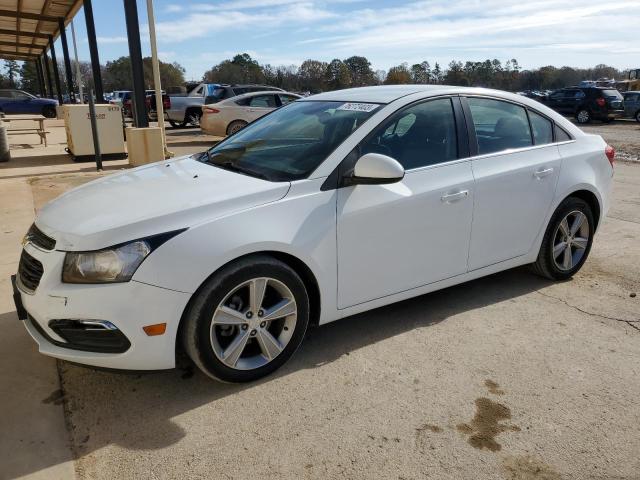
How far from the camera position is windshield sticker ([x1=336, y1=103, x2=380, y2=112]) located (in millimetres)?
3473

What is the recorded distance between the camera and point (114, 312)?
2502mm

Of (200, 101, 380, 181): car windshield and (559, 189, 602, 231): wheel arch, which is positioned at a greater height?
(200, 101, 380, 181): car windshield

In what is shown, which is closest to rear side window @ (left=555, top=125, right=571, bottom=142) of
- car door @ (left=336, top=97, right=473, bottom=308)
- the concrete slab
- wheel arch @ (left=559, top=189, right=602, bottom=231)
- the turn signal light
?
wheel arch @ (left=559, top=189, right=602, bottom=231)

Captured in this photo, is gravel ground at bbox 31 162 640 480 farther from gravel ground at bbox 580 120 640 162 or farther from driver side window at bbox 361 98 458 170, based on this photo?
gravel ground at bbox 580 120 640 162

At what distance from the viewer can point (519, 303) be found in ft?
13.4

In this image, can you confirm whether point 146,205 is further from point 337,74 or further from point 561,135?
point 337,74

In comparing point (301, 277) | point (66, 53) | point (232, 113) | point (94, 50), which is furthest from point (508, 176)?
point (66, 53)

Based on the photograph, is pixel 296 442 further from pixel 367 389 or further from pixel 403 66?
pixel 403 66

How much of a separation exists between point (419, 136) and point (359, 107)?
1.49 feet

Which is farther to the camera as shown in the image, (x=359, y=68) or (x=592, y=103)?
(x=359, y=68)

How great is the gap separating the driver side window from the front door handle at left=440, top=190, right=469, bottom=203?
0.24 m

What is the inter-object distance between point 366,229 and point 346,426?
1.14m

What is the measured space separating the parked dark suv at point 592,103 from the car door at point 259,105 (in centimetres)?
1565

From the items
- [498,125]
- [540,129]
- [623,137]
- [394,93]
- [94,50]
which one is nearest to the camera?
[394,93]
